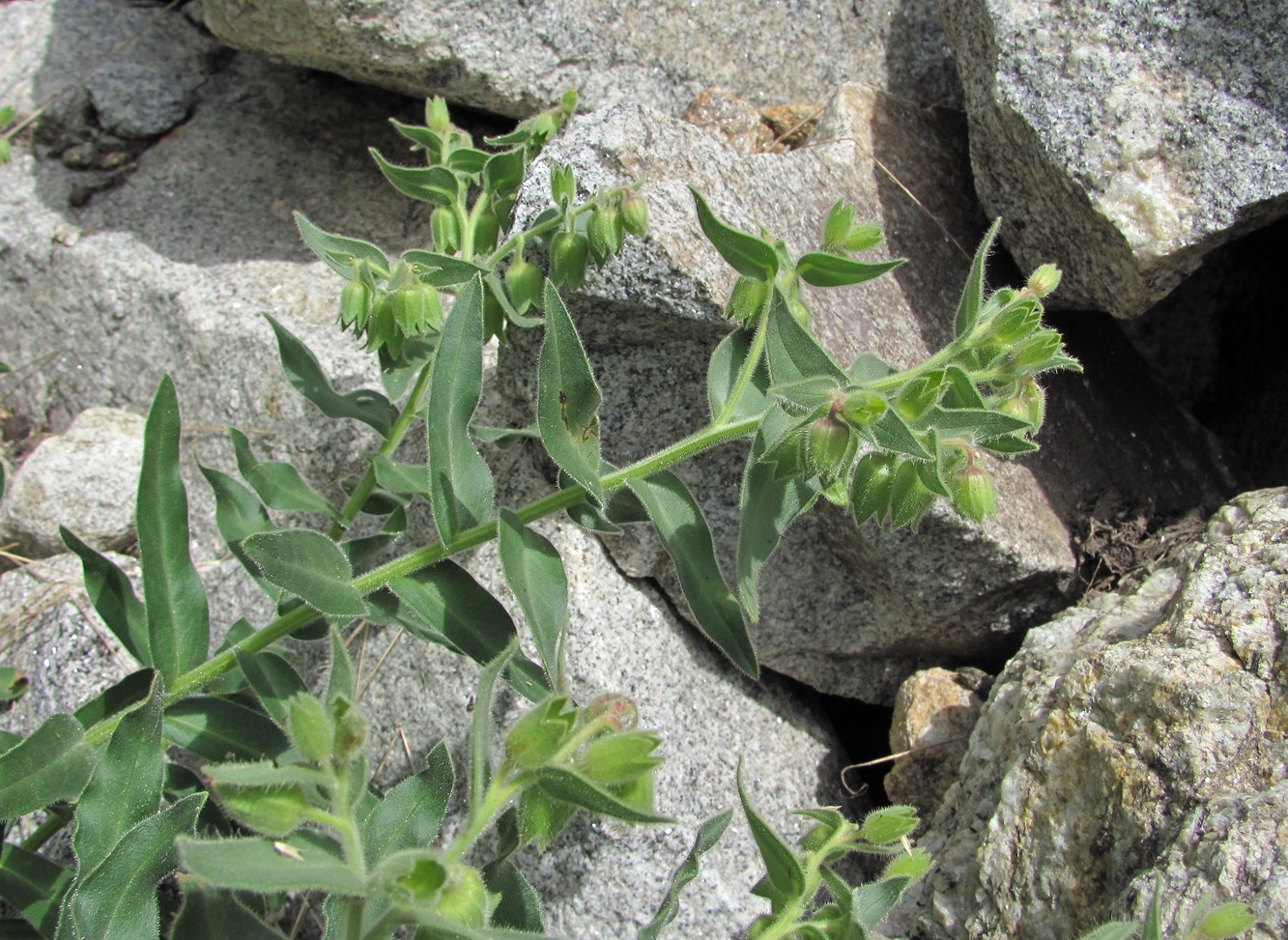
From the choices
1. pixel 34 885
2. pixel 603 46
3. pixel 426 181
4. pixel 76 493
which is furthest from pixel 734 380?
pixel 76 493

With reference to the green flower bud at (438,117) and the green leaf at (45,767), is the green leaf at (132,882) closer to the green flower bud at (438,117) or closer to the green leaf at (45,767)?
the green leaf at (45,767)

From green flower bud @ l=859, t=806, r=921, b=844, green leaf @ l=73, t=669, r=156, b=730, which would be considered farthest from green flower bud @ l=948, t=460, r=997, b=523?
green leaf @ l=73, t=669, r=156, b=730

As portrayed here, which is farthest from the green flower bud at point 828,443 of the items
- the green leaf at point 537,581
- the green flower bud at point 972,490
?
the green leaf at point 537,581

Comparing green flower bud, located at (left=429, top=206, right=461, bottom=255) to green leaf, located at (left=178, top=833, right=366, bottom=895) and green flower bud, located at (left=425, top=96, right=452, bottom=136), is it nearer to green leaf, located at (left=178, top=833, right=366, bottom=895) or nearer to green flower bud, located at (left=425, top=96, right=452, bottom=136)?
green flower bud, located at (left=425, top=96, right=452, bottom=136)

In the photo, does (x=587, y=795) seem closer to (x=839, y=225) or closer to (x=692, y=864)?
(x=692, y=864)

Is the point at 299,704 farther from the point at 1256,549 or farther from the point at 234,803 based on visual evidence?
the point at 1256,549
